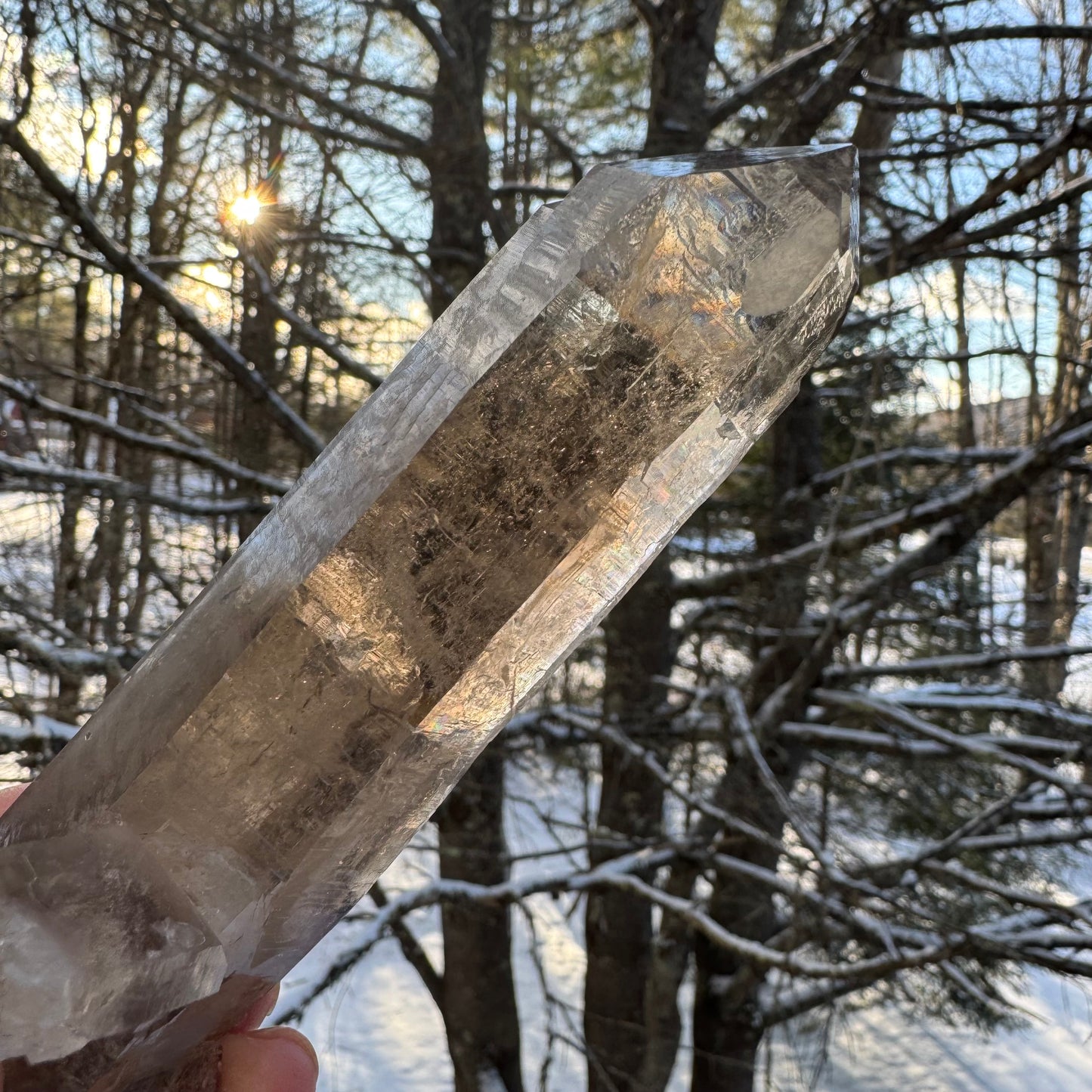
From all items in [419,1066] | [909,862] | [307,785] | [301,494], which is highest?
[301,494]

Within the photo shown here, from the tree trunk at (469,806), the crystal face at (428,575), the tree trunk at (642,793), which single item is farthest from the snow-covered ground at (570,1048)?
the crystal face at (428,575)

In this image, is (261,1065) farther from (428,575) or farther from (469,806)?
(469,806)

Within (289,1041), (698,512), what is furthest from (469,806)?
(289,1041)

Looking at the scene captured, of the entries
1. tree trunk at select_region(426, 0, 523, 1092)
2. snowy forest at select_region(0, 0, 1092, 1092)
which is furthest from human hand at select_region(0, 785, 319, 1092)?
tree trunk at select_region(426, 0, 523, 1092)

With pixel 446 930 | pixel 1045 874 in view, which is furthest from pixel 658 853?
pixel 1045 874

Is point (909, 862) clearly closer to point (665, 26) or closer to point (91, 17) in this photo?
point (665, 26)

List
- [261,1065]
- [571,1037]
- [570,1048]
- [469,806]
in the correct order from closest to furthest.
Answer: [261,1065], [469,806], [571,1037], [570,1048]

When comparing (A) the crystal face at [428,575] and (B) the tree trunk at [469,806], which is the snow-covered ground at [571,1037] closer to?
(B) the tree trunk at [469,806]

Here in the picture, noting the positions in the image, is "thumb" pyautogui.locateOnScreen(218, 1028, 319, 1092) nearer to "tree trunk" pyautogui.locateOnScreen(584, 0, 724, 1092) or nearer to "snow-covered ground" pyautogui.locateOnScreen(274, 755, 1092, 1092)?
"tree trunk" pyautogui.locateOnScreen(584, 0, 724, 1092)

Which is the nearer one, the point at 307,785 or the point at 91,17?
the point at 307,785
